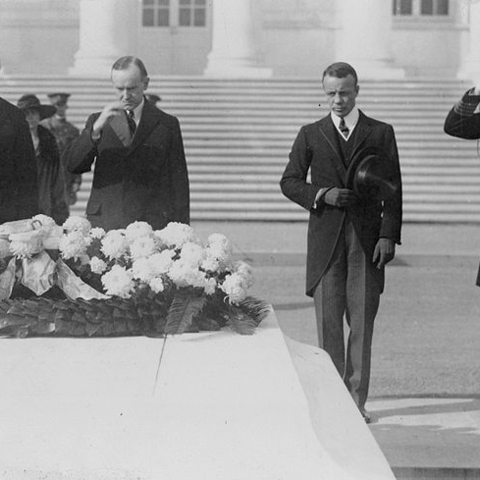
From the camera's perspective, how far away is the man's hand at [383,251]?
5906mm

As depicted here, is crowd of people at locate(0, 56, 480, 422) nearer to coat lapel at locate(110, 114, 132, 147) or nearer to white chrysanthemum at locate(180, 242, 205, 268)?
coat lapel at locate(110, 114, 132, 147)

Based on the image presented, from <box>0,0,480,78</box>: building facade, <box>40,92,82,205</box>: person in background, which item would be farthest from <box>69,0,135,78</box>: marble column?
<box>40,92,82,205</box>: person in background

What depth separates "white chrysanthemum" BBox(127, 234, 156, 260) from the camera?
4.24 meters

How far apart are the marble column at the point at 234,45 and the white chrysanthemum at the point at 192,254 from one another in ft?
53.2

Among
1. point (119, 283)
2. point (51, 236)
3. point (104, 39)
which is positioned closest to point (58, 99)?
point (104, 39)

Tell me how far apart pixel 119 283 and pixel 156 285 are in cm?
11

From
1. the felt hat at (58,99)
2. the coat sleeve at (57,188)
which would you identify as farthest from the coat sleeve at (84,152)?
the felt hat at (58,99)

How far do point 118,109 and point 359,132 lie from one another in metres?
1.06

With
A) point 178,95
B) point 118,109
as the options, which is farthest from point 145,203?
point 178,95

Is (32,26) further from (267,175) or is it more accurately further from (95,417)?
(95,417)

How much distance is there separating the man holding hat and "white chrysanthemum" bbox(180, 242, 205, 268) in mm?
1714

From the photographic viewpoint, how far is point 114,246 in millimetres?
4262

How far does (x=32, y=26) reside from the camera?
864 inches

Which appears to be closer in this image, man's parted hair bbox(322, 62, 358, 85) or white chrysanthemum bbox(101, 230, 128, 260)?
white chrysanthemum bbox(101, 230, 128, 260)
